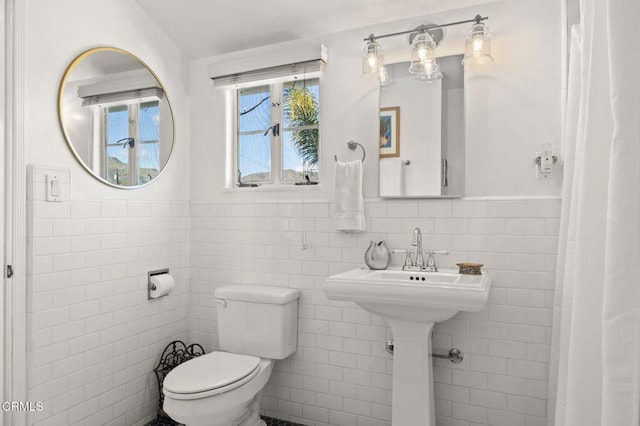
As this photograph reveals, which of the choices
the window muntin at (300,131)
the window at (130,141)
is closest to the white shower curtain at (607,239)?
the window muntin at (300,131)

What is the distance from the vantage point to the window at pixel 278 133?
8.65ft

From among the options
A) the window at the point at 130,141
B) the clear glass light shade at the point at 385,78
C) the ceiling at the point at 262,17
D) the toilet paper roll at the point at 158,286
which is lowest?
the toilet paper roll at the point at 158,286

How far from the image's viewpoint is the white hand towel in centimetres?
231

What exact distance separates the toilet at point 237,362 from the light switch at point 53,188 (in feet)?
3.24

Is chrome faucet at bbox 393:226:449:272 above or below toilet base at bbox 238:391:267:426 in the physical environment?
above

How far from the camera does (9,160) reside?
183 centimetres

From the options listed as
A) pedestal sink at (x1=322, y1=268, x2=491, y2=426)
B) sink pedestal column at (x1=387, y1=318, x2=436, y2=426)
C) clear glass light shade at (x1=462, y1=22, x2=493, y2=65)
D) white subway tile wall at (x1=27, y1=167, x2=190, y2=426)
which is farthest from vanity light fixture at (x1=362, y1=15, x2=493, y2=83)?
white subway tile wall at (x1=27, y1=167, x2=190, y2=426)

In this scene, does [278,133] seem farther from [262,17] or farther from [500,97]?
[500,97]

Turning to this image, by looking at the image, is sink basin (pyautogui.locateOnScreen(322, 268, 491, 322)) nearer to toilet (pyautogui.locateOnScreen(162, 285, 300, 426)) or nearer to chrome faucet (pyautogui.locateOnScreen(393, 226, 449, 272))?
chrome faucet (pyautogui.locateOnScreen(393, 226, 449, 272))

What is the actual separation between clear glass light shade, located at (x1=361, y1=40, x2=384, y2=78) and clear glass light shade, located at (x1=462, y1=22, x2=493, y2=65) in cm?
45

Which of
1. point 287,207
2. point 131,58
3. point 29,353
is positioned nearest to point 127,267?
point 29,353

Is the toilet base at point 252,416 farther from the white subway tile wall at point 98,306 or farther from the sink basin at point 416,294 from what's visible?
the sink basin at point 416,294

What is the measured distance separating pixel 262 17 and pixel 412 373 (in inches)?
82.9

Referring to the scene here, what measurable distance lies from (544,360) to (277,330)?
4.44ft
